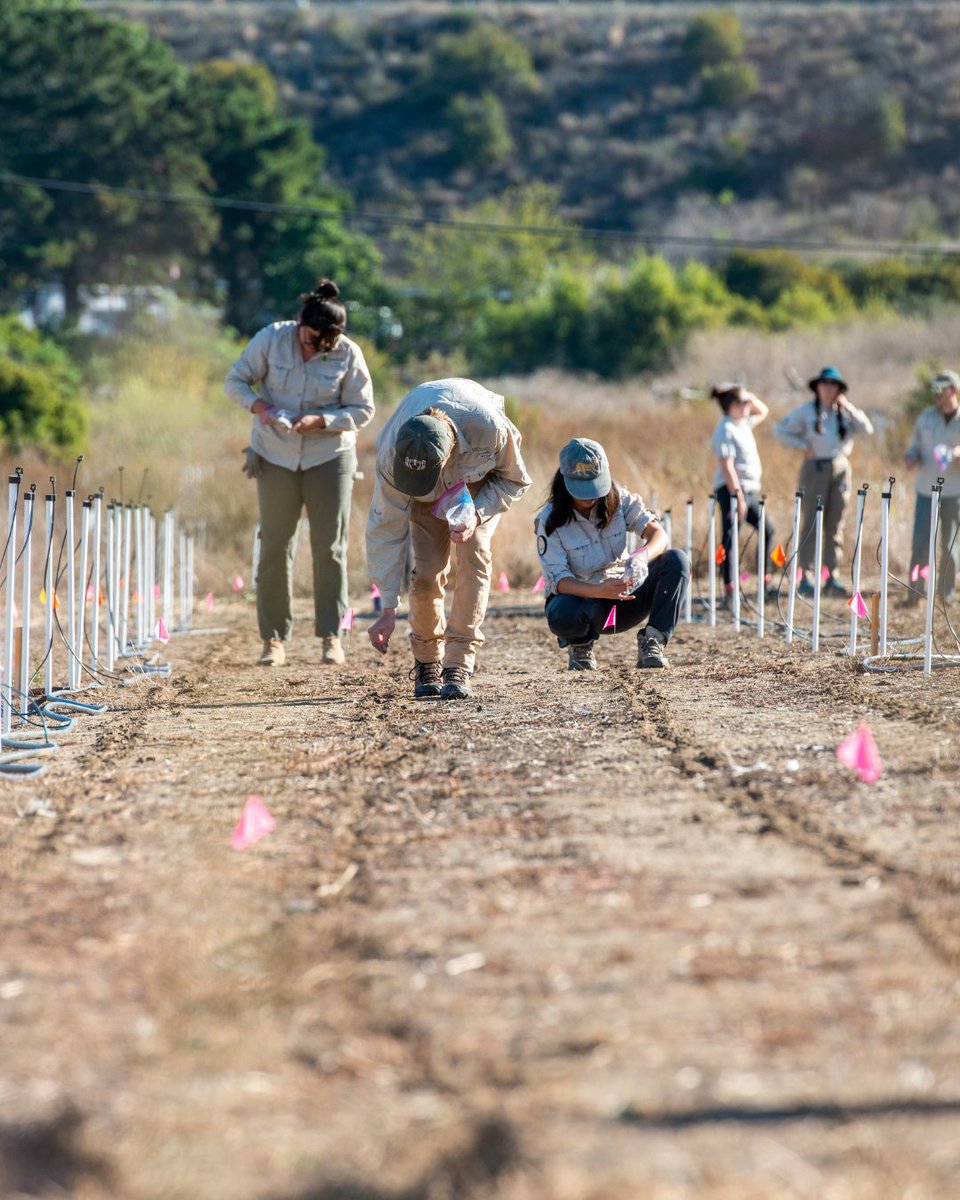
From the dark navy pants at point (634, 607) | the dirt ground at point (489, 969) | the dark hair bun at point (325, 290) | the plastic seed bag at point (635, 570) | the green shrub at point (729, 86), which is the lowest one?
the dirt ground at point (489, 969)

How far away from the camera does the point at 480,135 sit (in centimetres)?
5678

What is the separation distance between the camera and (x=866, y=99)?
5559 centimetres

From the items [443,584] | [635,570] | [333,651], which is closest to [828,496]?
[333,651]

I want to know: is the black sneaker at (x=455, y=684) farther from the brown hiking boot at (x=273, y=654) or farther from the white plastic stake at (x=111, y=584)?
the white plastic stake at (x=111, y=584)

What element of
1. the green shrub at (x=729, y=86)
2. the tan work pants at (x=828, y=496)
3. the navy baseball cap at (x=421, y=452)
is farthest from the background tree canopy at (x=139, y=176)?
the navy baseball cap at (x=421, y=452)

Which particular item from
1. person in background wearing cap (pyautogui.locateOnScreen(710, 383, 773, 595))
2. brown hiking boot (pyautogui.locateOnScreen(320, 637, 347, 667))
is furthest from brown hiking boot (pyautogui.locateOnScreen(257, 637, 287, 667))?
person in background wearing cap (pyautogui.locateOnScreen(710, 383, 773, 595))

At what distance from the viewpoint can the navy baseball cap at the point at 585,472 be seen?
693 centimetres

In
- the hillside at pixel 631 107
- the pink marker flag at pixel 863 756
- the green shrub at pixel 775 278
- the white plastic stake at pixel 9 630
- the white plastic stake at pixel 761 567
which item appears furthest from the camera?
the hillside at pixel 631 107

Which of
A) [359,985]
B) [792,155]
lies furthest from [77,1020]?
[792,155]

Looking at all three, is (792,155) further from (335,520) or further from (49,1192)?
(49,1192)

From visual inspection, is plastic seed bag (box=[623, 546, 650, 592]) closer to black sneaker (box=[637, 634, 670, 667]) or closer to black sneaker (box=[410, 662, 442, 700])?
black sneaker (box=[637, 634, 670, 667])

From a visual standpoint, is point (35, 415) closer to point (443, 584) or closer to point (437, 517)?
point (443, 584)

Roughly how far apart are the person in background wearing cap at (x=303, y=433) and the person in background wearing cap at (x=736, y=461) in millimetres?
3206

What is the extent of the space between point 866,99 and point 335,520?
5170 cm
